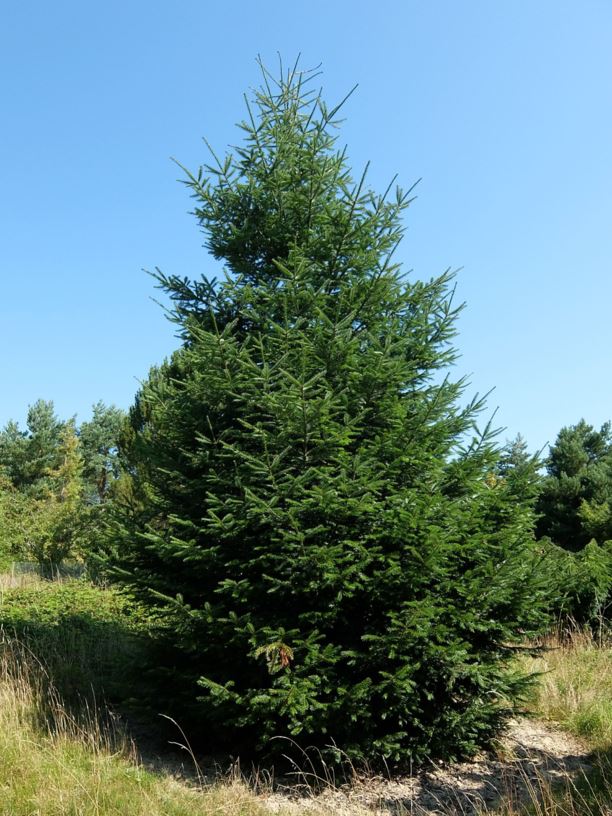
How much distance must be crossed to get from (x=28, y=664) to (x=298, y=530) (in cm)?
444

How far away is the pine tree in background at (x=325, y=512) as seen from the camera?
4621 mm

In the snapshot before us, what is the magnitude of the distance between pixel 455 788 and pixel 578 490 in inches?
803

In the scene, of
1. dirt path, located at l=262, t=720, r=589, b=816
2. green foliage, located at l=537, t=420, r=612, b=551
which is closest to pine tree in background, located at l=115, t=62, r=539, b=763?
dirt path, located at l=262, t=720, r=589, b=816

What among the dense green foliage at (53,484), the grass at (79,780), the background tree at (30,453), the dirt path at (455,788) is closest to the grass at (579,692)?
the dirt path at (455,788)

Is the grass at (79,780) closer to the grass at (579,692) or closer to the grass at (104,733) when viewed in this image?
the grass at (104,733)

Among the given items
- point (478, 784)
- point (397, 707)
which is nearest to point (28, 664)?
point (397, 707)

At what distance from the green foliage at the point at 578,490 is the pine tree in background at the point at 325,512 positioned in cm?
1508

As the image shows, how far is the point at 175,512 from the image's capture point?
18.5 feet

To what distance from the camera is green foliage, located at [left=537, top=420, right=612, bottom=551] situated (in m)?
19.6

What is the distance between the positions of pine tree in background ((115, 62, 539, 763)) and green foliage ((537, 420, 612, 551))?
1508cm

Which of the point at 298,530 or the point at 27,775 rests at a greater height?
the point at 298,530

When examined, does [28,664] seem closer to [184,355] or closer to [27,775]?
[27,775]

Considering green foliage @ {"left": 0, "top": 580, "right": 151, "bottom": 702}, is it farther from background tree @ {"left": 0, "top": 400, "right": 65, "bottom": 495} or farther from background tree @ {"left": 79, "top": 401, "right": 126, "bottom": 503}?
background tree @ {"left": 79, "top": 401, "right": 126, "bottom": 503}

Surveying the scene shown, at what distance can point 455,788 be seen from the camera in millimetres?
4785
